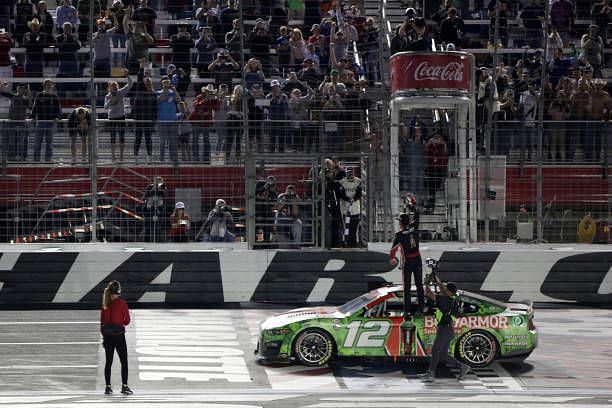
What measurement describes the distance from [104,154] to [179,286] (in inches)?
102

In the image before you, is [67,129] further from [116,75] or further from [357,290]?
[357,290]

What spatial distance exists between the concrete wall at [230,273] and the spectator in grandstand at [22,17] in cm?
683

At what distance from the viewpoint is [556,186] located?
23.0 meters

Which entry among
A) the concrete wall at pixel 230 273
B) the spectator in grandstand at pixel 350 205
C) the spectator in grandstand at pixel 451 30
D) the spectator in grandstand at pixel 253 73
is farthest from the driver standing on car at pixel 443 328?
the spectator in grandstand at pixel 451 30

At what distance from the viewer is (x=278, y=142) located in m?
22.2

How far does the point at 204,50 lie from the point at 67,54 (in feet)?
8.86

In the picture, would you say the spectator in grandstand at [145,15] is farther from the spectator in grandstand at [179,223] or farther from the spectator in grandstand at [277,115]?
the spectator in grandstand at [179,223]

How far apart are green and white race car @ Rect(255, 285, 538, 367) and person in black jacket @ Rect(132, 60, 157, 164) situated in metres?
6.11

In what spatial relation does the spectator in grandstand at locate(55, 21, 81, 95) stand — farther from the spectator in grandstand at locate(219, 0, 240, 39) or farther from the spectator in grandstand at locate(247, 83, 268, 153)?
the spectator in grandstand at locate(247, 83, 268, 153)

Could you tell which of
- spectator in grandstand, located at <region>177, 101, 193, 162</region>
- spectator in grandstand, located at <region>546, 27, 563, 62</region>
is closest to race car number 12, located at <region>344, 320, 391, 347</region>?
spectator in grandstand, located at <region>177, 101, 193, 162</region>

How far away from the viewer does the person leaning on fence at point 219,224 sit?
22109mm

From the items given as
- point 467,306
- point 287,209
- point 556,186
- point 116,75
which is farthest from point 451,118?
point 467,306

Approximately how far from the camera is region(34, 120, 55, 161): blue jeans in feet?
72.5

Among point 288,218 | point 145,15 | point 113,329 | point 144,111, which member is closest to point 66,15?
point 145,15
